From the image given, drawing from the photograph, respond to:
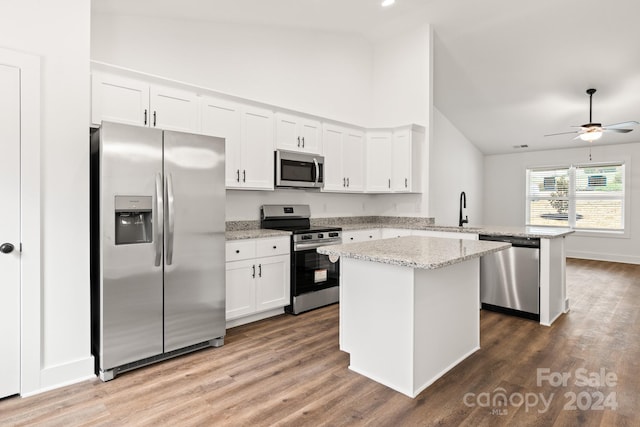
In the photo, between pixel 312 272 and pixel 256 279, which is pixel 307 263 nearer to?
pixel 312 272

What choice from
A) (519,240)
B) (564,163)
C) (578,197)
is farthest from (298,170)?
(578,197)

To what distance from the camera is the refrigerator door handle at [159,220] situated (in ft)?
8.35

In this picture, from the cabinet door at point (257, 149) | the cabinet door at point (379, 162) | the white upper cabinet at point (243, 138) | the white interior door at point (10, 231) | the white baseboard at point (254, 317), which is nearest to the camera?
the white interior door at point (10, 231)

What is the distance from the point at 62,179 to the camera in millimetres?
2334

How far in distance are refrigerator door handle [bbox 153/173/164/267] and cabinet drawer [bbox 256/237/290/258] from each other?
1075 millimetres

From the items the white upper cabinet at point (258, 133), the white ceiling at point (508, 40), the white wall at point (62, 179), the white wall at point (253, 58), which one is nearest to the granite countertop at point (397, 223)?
the white upper cabinet at point (258, 133)

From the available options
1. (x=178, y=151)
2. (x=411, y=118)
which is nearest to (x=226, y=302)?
(x=178, y=151)

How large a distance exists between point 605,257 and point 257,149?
760 cm

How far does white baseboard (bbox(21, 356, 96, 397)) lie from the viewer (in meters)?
2.26

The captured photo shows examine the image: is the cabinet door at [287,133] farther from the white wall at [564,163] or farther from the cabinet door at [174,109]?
the white wall at [564,163]

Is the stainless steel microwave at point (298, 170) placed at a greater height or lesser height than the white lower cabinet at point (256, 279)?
greater

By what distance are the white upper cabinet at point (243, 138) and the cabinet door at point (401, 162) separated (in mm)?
1876

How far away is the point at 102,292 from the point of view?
237 centimetres

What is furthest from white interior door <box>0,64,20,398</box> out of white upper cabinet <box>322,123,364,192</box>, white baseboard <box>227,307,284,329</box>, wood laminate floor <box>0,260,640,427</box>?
white upper cabinet <box>322,123,364,192</box>
